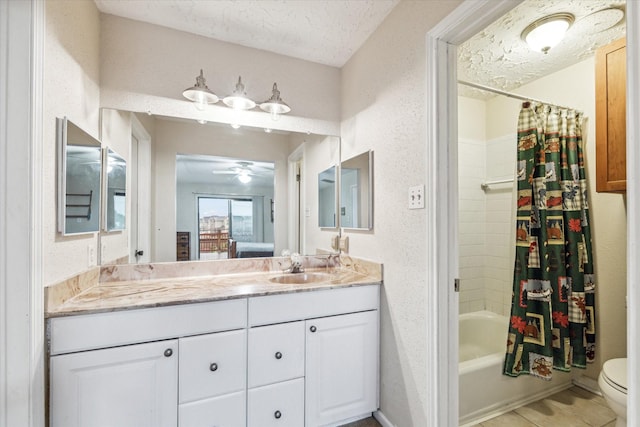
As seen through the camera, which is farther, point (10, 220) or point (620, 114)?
point (620, 114)

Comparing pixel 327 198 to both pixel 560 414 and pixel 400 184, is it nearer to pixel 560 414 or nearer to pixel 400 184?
pixel 400 184

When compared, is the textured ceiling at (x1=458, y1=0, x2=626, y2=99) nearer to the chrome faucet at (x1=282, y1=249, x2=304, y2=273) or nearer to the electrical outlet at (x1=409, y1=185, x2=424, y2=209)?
the electrical outlet at (x1=409, y1=185, x2=424, y2=209)

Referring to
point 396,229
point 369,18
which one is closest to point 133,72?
point 369,18

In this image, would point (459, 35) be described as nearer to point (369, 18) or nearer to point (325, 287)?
point (369, 18)

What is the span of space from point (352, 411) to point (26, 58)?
2220mm

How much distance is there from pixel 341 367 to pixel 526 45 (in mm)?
2359

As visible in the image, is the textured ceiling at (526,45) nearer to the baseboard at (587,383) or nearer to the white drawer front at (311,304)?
the white drawer front at (311,304)

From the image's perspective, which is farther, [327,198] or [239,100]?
[327,198]

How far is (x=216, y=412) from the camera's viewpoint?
1327 millimetres

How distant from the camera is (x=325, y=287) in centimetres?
155

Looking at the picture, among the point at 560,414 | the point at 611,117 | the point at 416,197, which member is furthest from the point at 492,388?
the point at 611,117

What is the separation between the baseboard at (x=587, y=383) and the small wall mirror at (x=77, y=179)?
135 inches

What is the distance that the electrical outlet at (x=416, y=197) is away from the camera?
1.37 meters

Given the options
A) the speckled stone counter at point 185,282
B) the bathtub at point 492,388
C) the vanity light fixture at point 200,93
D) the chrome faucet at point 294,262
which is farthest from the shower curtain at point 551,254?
the vanity light fixture at point 200,93
